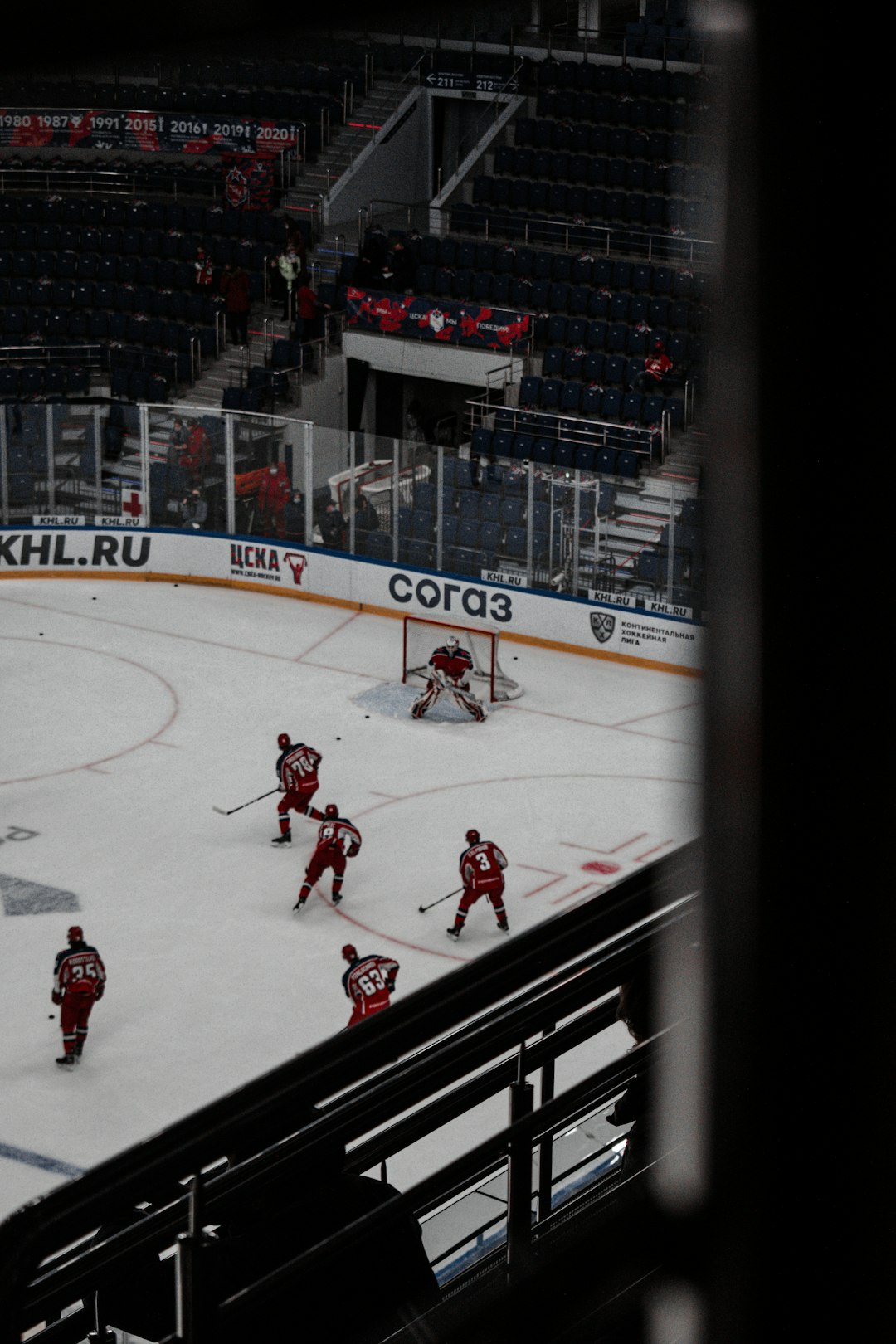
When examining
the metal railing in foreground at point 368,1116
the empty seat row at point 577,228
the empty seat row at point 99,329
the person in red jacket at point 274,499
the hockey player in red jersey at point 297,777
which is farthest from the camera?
the empty seat row at point 99,329

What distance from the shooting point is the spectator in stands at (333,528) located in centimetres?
1911

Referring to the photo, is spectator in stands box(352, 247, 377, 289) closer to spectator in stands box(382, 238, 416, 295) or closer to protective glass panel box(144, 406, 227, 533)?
spectator in stands box(382, 238, 416, 295)

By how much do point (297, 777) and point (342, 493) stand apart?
640 centimetres

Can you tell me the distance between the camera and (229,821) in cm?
1401

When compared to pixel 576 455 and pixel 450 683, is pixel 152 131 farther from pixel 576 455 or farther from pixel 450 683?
pixel 450 683

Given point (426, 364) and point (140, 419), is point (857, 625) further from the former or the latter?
point (426, 364)

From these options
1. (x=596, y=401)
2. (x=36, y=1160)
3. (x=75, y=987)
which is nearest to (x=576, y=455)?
(x=596, y=401)

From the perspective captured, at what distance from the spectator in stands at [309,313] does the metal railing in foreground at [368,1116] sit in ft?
68.0

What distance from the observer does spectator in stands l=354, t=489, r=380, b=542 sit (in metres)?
18.8

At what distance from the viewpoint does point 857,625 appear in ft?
2.91

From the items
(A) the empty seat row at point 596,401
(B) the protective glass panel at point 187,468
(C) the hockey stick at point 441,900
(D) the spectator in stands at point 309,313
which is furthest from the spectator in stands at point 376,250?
(C) the hockey stick at point 441,900

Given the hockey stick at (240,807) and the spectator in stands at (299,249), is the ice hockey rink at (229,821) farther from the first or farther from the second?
the spectator in stands at (299,249)

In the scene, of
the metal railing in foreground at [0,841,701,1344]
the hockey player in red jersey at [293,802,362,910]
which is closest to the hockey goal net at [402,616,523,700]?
the hockey player in red jersey at [293,802,362,910]

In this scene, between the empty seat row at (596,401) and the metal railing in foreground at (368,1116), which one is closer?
the metal railing in foreground at (368,1116)
